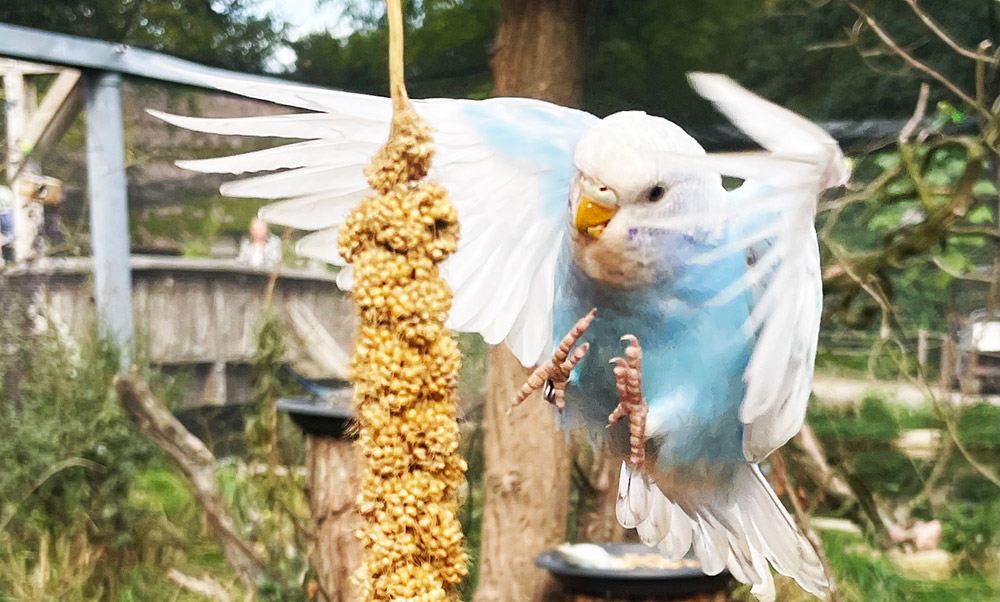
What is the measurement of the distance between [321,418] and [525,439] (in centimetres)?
35

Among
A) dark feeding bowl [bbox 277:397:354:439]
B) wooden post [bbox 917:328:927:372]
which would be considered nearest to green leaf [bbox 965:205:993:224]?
wooden post [bbox 917:328:927:372]

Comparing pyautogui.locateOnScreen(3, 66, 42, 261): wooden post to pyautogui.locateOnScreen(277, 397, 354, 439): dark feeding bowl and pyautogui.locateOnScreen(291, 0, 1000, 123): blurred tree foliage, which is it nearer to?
pyautogui.locateOnScreen(291, 0, 1000, 123): blurred tree foliage

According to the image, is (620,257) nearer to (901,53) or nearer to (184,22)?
(901,53)

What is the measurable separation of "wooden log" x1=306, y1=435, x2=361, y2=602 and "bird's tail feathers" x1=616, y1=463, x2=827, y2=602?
0.85 m

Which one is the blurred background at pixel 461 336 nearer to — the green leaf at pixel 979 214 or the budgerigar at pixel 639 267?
the green leaf at pixel 979 214

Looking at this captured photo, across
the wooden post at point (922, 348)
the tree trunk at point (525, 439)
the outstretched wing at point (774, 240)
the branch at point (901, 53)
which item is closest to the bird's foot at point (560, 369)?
the outstretched wing at point (774, 240)

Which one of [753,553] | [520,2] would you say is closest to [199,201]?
[520,2]

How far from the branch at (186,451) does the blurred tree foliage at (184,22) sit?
64 cm

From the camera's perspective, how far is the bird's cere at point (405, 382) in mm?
649

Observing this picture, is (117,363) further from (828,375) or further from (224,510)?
(828,375)

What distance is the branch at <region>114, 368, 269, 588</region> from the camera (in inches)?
73.0

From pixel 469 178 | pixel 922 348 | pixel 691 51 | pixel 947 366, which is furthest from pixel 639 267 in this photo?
pixel 947 366

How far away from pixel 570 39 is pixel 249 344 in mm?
1316

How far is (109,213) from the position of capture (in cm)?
218
